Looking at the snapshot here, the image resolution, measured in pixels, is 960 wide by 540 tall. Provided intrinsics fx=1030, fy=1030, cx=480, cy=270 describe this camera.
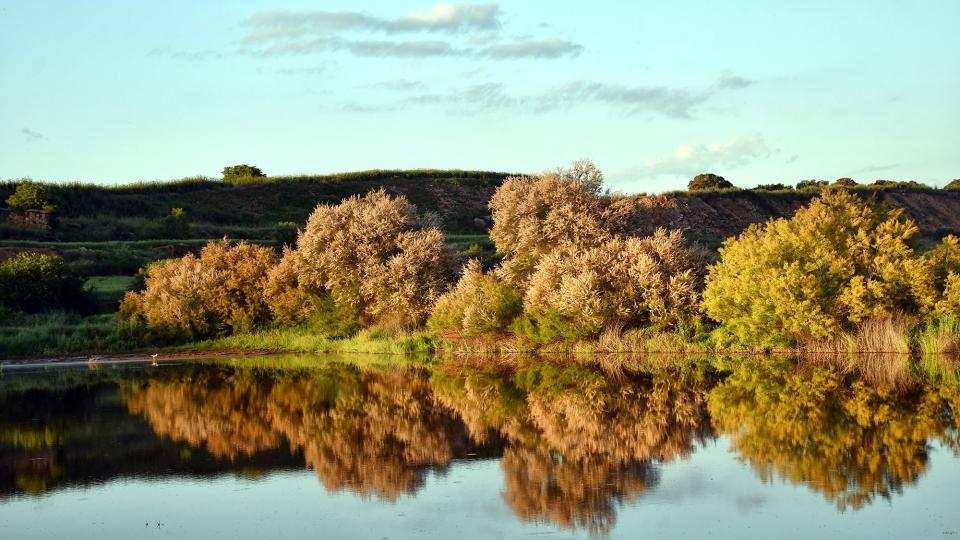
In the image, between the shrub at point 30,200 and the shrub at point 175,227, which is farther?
the shrub at point 175,227

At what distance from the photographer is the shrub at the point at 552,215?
37.2 metres

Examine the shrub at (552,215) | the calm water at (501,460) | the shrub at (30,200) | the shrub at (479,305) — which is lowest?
the calm water at (501,460)

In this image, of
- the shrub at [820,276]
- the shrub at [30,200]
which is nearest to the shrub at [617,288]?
the shrub at [820,276]

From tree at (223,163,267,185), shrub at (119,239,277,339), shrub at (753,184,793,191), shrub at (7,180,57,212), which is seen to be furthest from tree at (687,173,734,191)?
shrub at (119,239,277,339)

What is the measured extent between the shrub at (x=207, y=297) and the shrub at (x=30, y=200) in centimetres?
4101

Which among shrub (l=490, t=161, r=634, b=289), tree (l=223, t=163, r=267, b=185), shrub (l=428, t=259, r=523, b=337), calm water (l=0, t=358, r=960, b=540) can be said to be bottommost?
calm water (l=0, t=358, r=960, b=540)

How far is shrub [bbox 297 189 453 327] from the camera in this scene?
131 ft

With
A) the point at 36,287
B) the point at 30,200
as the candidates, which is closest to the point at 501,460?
the point at 36,287

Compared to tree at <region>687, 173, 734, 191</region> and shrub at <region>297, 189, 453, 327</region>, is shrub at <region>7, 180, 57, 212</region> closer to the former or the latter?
shrub at <region>297, 189, 453, 327</region>

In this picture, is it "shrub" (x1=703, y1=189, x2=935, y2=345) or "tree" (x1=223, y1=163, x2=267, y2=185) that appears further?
"tree" (x1=223, y1=163, x2=267, y2=185)

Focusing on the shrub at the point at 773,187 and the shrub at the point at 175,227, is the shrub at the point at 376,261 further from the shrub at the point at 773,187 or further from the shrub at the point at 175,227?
the shrub at the point at 773,187

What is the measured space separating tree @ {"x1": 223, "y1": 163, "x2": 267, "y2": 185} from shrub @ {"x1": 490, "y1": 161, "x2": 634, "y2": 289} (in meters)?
87.7

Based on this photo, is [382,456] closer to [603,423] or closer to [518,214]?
[603,423]

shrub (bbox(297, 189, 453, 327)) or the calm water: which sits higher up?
shrub (bbox(297, 189, 453, 327))
